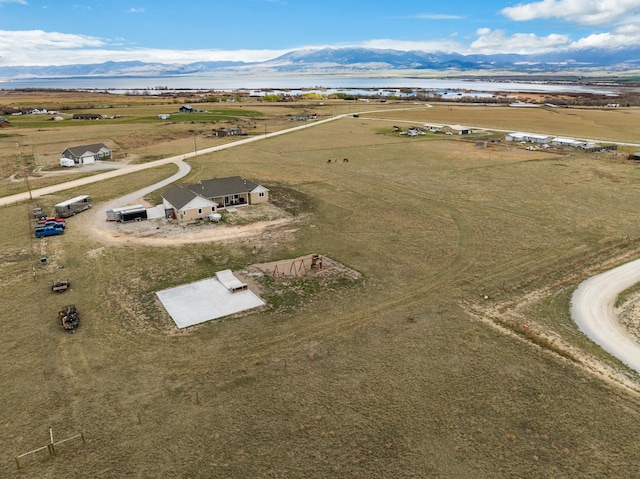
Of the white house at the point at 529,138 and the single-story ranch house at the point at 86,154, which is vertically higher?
the white house at the point at 529,138

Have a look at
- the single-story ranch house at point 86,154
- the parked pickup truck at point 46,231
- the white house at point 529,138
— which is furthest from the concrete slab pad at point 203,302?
the white house at point 529,138

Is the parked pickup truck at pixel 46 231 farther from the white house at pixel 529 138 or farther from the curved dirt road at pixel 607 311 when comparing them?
the white house at pixel 529 138

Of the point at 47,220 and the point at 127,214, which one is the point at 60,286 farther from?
the point at 47,220

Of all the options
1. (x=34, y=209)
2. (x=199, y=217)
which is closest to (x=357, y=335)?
(x=199, y=217)

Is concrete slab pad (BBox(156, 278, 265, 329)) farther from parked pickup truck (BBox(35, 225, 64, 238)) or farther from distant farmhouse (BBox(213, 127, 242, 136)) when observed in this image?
distant farmhouse (BBox(213, 127, 242, 136))

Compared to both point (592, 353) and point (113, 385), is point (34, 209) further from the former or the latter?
point (592, 353)
